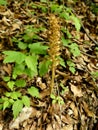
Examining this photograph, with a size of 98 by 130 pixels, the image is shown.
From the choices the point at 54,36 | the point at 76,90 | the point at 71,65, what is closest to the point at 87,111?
the point at 76,90

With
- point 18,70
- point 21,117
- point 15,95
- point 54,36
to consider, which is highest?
point 54,36

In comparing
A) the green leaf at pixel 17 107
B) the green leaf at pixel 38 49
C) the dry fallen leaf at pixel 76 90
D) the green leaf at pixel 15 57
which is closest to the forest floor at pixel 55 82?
the dry fallen leaf at pixel 76 90

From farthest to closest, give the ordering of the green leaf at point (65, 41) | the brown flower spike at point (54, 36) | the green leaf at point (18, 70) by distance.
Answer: the green leaf at point (65, 41) → the green leaf at point (18, 70) → the brown flower spike at point (54, 36)

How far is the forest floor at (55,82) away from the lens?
2.84m

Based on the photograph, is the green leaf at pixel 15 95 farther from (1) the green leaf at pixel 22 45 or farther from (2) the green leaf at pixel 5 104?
(1) the green leaf at pixel 22 45

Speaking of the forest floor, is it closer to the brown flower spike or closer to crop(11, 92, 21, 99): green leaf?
crop(11, 92, 21, 99): green leaf

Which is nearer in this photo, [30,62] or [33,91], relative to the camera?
[30,62]

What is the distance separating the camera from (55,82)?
3168 millimetres

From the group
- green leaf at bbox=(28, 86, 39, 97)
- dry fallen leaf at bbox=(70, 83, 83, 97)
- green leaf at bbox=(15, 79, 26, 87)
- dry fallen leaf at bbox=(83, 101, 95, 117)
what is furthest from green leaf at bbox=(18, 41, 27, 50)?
dry fallen leaf at bbox=(83, 101, 95, 117)

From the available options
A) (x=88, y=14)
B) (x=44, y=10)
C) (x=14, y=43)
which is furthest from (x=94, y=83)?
(x=88, y=14)

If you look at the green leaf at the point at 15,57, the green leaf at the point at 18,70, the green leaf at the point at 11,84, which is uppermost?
the green leaf at the point at 15,57

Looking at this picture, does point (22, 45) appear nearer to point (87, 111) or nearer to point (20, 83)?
point (20, 83)

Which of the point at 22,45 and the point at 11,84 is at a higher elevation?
the point at 22,45

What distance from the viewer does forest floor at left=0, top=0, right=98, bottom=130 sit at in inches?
112
